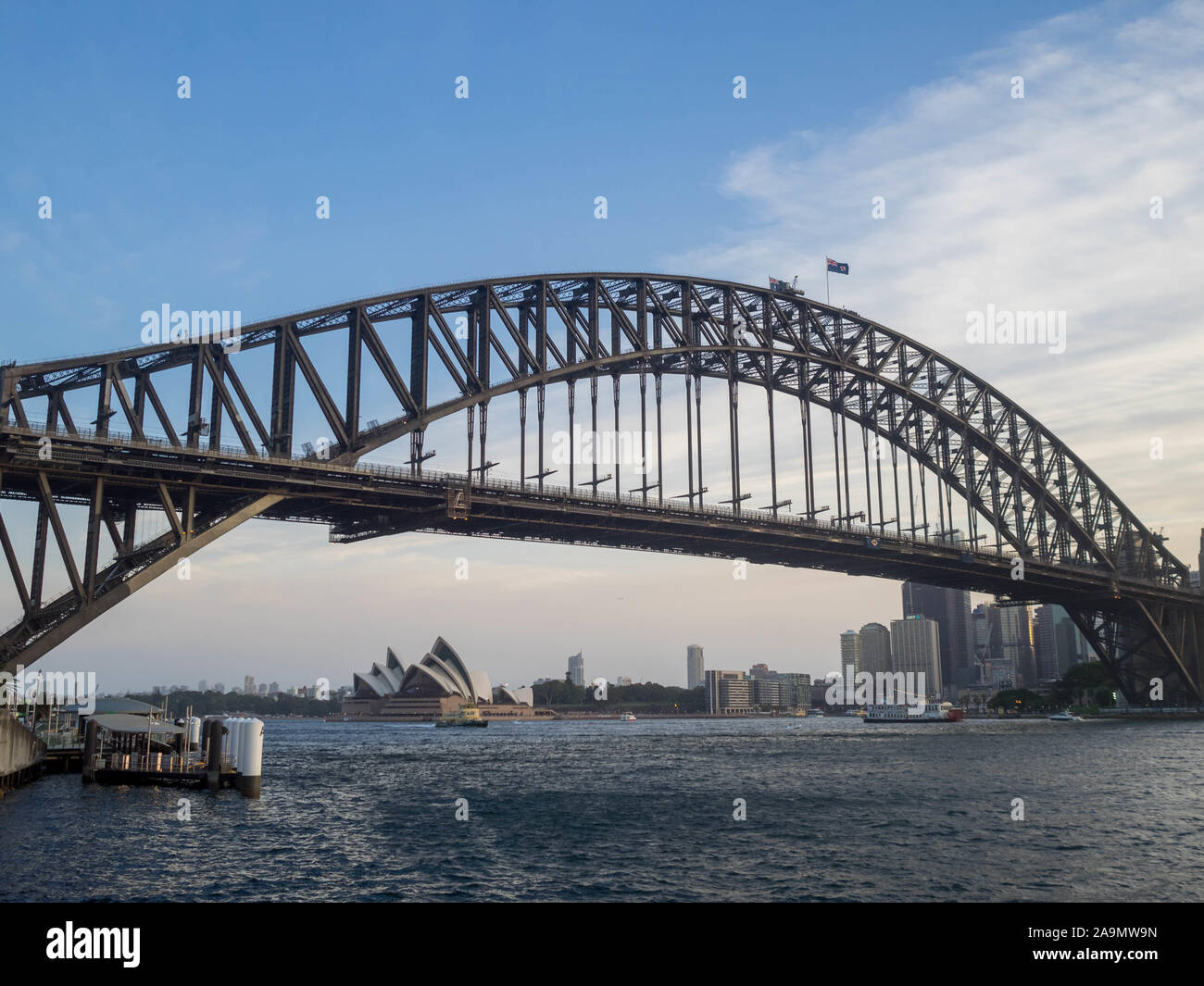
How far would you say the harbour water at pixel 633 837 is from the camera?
2470 cm

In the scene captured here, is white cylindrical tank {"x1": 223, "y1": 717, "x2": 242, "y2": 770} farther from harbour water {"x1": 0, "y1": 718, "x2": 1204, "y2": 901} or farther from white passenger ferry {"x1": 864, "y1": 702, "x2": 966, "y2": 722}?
white passenger ferry {"x1": 864, "y1": 702, "x2": 966, "y2": 722}

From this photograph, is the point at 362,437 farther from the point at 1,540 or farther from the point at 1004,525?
the point at 1004,525

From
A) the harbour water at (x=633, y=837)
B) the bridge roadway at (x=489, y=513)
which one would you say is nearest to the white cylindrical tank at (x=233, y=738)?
the harbour water at (x=633, y=837)

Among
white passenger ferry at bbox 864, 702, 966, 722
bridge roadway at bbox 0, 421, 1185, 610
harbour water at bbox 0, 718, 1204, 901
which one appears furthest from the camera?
white passenger ferry at bbox 864, 702, 966, 722

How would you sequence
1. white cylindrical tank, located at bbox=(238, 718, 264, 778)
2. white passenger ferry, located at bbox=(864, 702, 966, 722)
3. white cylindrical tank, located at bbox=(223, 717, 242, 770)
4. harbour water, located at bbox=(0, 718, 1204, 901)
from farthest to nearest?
white passenger ferry, located at bbox=(864, 702, 966, 722) → white cylindrical tank, located at bbox=(223, 717, 242, 770) → white cylindrical tank, located at bbox=(238, 718, 264, 778) → harbour water, located at bbox=(0, 718, 1204, 901)

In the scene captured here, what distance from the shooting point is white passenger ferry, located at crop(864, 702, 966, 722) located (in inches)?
6280

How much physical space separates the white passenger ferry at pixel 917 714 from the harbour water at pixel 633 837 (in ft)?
338

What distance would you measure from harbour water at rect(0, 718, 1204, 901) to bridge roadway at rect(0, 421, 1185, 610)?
15.5 meters

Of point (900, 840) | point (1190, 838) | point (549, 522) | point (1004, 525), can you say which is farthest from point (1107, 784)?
point (1004, 525)

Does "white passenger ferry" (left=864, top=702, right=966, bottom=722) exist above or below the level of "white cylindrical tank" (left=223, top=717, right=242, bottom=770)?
below

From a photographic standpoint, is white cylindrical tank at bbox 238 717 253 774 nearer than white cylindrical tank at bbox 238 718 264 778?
No

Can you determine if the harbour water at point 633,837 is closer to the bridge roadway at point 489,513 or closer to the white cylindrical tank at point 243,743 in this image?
the white cylindrical tank at point 243,743

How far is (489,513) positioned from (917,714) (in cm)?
11379

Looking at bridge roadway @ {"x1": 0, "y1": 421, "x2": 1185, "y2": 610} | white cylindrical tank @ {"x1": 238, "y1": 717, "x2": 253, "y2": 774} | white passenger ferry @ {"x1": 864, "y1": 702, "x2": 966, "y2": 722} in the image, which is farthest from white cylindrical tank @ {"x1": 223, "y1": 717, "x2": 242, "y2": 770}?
white passenger ferry @ {"x1": 864, "y1": 702, "x2": 966, "y2": 722}
